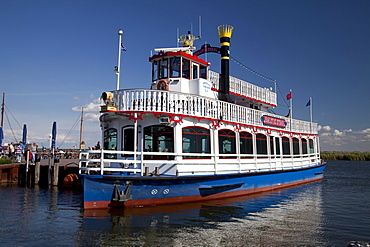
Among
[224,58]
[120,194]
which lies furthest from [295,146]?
[120,194]

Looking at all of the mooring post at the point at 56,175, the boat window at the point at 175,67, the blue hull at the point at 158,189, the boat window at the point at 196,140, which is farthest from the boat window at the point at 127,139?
the mooring post at the point at 56,175

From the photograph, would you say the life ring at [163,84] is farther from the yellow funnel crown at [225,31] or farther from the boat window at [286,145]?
the boat window at [286,145]

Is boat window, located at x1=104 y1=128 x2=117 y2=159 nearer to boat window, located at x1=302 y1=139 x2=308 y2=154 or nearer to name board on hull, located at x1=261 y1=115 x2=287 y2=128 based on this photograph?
name board on hull, located at x1=261 y1=115 x2=287 y2=128

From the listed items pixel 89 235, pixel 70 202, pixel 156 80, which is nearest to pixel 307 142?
pixel 156 80

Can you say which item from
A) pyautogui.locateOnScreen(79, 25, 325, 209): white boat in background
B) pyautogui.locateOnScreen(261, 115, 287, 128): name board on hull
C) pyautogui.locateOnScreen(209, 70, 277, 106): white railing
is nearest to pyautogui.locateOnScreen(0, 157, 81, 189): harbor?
pyautogui.locateOnScreen(79, 25, 325, 209): white boat in background

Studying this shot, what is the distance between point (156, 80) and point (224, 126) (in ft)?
13.6

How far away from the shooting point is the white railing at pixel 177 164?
1085 cm

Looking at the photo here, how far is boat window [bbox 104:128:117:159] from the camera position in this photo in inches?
538

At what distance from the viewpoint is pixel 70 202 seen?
534 inches

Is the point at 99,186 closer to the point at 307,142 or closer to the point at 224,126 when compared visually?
the point at 224,126

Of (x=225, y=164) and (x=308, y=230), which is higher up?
(x=225, y=164)

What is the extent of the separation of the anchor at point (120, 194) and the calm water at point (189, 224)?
0.48 metres

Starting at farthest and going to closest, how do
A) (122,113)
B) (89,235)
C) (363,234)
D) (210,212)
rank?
(122,113) < (210,212) < (363,234) < (89,235)

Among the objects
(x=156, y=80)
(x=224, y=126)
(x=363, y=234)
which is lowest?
(x=363, y=234)
